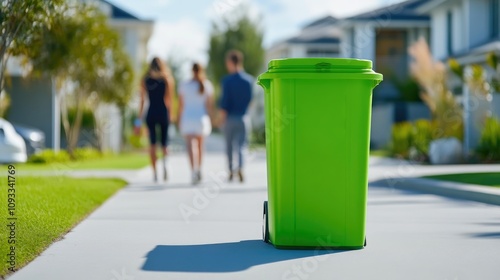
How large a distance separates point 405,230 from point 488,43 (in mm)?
21060

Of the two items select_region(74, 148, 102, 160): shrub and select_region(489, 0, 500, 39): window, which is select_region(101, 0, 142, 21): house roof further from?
select_region(489, 0, 500, 39): window

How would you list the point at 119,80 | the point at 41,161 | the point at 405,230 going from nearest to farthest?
the point at 405,230 < the point at 41,161 < the point at 119,80

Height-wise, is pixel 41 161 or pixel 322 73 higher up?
pixel 322 73

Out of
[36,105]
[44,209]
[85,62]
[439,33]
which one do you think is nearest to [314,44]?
[439,33]

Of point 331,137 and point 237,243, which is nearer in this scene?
point 331,137

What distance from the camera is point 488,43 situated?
28750 mm

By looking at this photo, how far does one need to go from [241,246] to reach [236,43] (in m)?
61.5

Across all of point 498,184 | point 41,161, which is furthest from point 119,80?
point 498,184

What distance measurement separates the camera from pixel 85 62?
918 inches

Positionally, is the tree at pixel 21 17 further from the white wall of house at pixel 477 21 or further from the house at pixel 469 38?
the white wall of house at pixel 477 21

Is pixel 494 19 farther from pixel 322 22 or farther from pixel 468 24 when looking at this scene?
pixel 322 22

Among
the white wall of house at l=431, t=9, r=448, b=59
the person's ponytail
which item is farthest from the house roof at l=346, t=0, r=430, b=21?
the person's ponytail

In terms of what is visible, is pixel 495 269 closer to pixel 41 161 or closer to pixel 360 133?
pixel 360 133

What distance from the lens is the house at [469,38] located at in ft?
82.6
